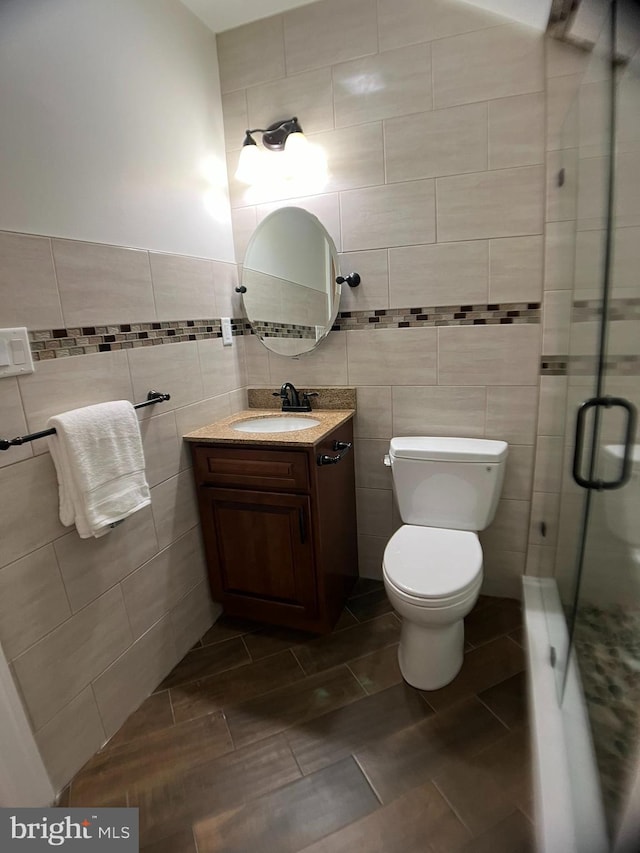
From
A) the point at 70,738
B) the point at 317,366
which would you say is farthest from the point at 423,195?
the point at 70,738

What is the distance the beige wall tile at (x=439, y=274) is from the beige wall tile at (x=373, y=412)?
388 millimetres

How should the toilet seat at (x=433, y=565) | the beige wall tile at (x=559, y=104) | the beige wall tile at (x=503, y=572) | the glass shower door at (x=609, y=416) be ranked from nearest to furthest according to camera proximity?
the glass shower door at (x=609, y=416) → the toilet seat at (x=433, y=565) → the beige wall tile at (x=559, y=104) → the beige wall tile at (x=503, y=572)

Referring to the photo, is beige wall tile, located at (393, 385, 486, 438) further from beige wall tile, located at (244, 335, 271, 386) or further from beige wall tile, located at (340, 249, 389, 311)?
beige wall tile, located at (244, 335, 271, 386)

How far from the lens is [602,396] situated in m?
1.24

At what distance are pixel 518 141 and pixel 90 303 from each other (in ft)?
5.29

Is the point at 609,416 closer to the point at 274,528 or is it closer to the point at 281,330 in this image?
the point at 274,528

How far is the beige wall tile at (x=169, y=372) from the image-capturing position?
1476 millimetres

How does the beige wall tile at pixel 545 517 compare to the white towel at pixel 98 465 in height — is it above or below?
below

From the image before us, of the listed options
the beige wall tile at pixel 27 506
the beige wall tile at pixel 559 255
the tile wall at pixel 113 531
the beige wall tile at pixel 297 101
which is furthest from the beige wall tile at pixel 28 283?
the beige wall tile at pixel 559 255

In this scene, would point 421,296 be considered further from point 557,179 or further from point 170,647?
point 170,647

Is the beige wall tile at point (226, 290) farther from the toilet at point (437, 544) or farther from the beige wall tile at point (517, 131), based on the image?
the beige wall tile at point (517, 131)

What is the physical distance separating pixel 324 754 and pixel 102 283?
1.64m

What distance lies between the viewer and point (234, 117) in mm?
1891

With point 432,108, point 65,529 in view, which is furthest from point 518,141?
point 65,529
